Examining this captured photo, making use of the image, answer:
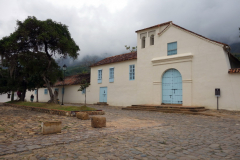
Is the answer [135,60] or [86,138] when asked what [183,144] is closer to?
[86,138]

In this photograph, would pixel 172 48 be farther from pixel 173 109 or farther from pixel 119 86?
pixel 119 86

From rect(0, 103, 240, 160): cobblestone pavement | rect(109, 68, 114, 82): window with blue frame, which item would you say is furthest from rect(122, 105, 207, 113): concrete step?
rect(0, 103, 240, 160): cobblestone pavement

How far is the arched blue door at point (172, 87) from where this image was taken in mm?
15220

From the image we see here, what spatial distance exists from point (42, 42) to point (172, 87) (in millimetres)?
11075

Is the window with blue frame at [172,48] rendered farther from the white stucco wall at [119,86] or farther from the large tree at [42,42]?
the large tree at [42,42]

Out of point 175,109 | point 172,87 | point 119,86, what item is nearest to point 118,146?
point 175,109

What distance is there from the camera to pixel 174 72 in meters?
15.6

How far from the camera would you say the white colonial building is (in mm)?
13337

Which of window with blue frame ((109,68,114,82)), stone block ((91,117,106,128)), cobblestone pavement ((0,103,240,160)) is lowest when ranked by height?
cobblestone pavement ((0,103,240,160))

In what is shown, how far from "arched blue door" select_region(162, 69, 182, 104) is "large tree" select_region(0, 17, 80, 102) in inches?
317

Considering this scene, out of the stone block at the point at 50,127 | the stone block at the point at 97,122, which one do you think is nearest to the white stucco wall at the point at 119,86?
the stone block at the point at 97,122

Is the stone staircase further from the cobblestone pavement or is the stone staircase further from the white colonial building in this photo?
the cobblestone pavement

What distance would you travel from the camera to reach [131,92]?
1838 centimetres

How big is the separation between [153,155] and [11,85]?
19.1 meters
